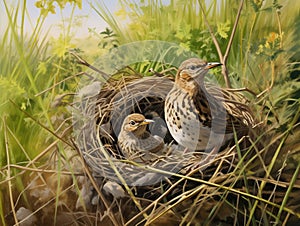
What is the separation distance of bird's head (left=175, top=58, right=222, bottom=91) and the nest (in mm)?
43

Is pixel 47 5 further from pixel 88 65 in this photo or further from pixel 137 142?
pixel 137 142

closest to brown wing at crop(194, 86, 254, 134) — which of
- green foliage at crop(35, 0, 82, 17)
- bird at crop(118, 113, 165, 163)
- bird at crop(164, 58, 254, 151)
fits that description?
bird at crop(164, 58, 254, 151)

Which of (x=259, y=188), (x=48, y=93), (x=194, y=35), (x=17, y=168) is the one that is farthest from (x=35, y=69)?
(x=259, y=188)

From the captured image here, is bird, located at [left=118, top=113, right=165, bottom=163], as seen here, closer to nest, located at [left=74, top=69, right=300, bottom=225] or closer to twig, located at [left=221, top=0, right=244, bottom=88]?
nest, located at [left=74, top=69, right=300, bottom=225]

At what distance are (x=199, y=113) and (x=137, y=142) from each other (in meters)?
0.13

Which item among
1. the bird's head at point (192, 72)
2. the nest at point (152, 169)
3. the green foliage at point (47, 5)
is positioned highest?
the green foliage at point (47, 5)

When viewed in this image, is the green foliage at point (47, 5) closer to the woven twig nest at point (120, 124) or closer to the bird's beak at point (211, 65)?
the woven twig nest at point (120, 124)

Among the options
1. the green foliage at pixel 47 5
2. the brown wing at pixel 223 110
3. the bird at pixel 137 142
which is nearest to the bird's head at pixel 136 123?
the bird at pixel 137 142

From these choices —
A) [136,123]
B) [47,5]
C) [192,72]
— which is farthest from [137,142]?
[47,5]

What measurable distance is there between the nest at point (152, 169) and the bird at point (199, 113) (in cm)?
2

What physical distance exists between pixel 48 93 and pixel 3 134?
121mm

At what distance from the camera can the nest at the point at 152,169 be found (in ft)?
3.73

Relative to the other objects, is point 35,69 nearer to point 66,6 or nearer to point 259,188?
point 66,6

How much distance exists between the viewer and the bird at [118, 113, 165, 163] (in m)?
1.16
